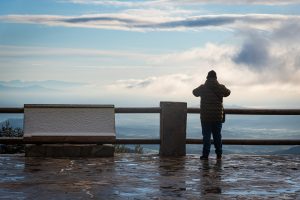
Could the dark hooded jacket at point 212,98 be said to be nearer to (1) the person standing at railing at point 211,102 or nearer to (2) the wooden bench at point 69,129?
(1) the person standing at railing at point 211,102

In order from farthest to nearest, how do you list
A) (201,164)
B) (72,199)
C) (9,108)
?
(9,108), (201,164), (72,199)

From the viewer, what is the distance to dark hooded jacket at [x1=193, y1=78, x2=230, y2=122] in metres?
13.9

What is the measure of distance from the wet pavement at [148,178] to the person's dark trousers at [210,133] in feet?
0.88

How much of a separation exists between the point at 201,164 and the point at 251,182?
264 centimetres

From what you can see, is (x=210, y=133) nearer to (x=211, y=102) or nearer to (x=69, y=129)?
(x=211, y=102)

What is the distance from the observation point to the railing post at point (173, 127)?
1474cm

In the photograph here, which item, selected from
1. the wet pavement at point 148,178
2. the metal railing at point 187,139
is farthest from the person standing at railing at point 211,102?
the metal railing at point 187,139

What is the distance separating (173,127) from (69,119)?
2.42 meters

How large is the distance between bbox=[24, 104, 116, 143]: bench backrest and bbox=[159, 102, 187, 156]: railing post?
1204 millimetres

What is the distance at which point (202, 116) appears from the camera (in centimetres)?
1402

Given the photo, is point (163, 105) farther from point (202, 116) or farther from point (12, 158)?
point (12, 158)

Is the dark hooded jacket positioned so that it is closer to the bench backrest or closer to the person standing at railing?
the person standing at railing

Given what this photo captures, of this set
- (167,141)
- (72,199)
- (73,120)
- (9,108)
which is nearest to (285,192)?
(72,199)

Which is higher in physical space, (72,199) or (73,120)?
(73,120)
